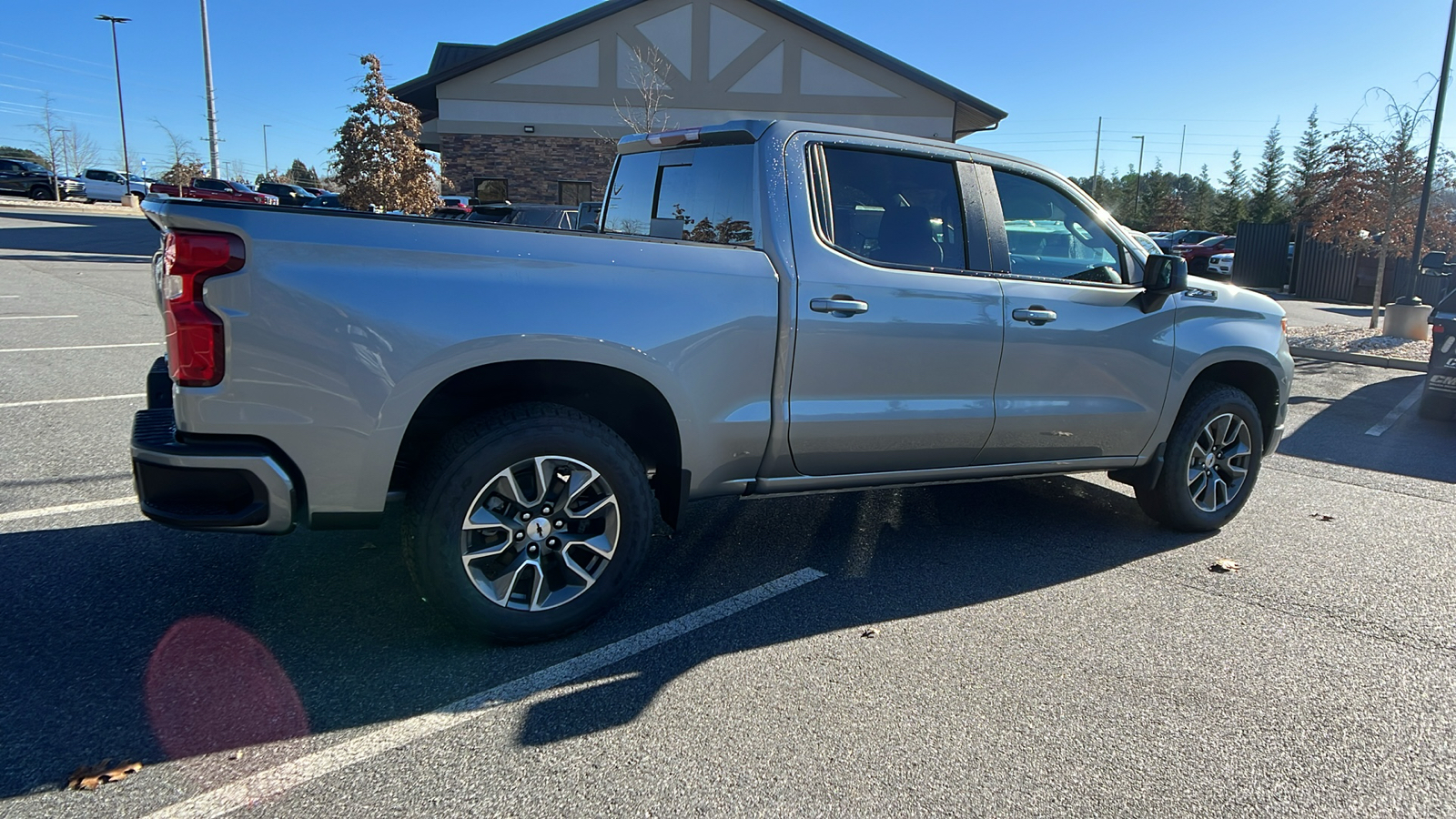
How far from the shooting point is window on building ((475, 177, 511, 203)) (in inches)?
1060

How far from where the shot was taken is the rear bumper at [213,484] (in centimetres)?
292

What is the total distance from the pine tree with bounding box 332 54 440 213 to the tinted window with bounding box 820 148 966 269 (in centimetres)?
1771

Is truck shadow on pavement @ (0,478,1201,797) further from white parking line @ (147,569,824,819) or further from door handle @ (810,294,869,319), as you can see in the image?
door handle @ (810,294,869,319)

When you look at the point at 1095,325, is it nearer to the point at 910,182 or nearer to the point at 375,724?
the point at 910,182

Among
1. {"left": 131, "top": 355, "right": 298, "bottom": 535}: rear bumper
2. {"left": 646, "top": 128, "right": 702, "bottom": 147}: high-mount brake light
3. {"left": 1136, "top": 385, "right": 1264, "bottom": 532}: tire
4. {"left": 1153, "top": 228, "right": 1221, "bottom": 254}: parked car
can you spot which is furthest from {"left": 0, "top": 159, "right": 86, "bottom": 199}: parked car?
{"left": 1136, "top": 385, "right": 1264, "bottom": 532}: tire

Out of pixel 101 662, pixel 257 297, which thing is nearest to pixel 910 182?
pixel 257 297

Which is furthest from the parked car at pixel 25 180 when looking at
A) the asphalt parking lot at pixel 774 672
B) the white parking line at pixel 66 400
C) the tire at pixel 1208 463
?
the tire at pixel 1208 463

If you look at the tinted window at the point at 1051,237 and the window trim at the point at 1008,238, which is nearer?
the window trim at the point at 1008,238

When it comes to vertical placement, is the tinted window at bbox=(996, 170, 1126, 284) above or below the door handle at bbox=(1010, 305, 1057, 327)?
above

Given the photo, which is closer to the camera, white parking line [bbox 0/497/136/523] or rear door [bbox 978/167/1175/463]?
rear door [bbox 978/167/1175/463]

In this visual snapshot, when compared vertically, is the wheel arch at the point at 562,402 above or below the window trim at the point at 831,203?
below

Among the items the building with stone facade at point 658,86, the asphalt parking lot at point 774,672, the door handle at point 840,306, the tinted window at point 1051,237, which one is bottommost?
the asphalt parking lot at point 774,672

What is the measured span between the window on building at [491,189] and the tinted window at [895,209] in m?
24.3

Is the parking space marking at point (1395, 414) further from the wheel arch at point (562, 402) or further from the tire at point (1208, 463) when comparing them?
the wheel arch at point (562, 402)
